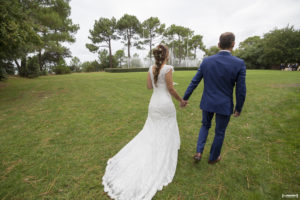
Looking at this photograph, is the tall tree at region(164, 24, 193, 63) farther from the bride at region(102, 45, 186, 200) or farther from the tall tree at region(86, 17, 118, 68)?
the bride at region(102, 45, 186, 200)

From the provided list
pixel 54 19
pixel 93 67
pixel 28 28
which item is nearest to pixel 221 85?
pixel 28 28

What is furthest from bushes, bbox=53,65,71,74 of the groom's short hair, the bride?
the groom's short hair

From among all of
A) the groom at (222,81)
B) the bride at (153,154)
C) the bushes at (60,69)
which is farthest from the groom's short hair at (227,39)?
the bushes at (60,69)

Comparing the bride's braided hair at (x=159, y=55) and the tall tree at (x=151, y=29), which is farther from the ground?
the tall tree at (x=151, y=29)

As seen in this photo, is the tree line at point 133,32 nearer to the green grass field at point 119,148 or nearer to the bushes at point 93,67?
the bushes at point 93,67

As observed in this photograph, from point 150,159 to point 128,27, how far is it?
41.4 m

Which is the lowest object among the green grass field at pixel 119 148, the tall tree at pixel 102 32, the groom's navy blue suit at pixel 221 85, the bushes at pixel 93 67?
the green grass field at pixel 119 148

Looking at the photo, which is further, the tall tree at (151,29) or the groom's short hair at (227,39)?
the tall tree at (151,29)

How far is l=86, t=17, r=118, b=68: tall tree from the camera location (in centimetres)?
3512

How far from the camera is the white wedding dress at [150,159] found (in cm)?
213

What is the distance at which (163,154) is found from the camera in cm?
252

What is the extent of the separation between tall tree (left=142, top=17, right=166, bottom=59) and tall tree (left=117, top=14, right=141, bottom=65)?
228 cm

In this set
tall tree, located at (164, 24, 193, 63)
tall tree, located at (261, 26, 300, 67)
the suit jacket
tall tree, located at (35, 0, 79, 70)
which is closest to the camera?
the suit jacket

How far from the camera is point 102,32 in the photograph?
119 feet
